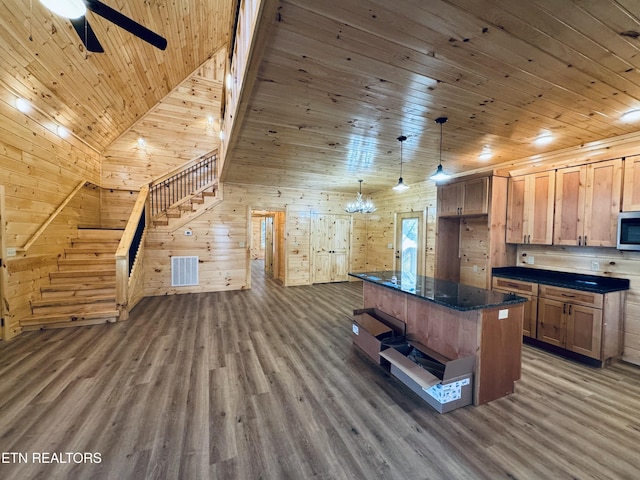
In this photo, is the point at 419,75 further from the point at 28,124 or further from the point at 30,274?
the point at 30,274

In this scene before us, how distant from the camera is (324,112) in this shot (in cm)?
266

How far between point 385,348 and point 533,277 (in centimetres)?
248

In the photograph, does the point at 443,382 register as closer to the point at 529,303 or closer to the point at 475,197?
the point at 529,303

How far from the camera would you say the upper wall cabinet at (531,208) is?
3557 mm

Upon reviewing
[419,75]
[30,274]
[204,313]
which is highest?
[419,75]

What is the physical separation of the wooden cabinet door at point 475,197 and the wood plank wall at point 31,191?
649 centimetres

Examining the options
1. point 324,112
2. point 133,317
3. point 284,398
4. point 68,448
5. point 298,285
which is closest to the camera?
point 68,448

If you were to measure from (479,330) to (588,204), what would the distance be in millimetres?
2516

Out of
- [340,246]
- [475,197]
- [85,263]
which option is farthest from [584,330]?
[85,263]

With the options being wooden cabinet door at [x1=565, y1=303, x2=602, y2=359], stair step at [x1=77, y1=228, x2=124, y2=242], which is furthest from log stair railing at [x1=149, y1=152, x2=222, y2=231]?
wooden cabinet door at [x1=565, y1=303, x2=602, y2=359]

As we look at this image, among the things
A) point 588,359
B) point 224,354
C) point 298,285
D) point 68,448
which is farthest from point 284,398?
point 298,285

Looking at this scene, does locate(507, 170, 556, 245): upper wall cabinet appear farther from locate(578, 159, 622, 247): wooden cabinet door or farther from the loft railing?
the loft railing

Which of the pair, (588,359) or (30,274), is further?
(30,274)

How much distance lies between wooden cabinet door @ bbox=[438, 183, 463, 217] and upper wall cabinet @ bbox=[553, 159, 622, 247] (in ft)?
4.18
